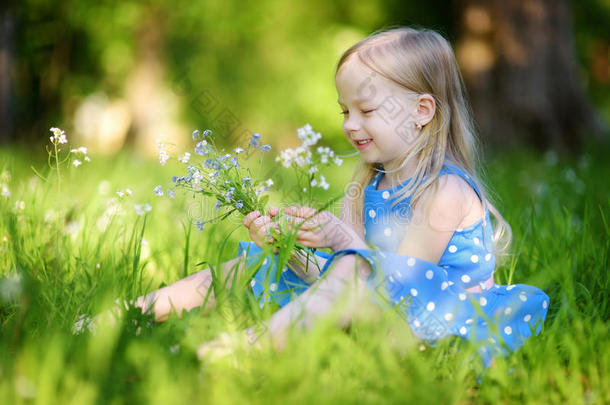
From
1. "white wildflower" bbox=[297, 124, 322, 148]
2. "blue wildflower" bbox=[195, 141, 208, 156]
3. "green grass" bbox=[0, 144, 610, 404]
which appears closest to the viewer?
"green grass" bbox=[0, 144, 610, 404]

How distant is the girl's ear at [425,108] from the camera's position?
2389 millimetres

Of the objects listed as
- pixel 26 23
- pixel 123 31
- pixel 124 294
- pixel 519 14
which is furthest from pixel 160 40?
pixel 124 294

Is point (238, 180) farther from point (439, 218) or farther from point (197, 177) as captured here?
point (439, 218)

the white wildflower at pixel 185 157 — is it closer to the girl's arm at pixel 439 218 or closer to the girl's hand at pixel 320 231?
the girl's hand at pixel 320 231

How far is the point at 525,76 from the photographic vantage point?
7629mm

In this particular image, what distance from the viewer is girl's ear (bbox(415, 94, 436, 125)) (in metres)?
2.39

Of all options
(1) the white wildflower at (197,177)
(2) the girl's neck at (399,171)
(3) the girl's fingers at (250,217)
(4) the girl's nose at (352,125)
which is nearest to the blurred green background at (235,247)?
(3) the girl's fingers at (250,217)

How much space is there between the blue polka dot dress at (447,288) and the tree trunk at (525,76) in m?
5.72

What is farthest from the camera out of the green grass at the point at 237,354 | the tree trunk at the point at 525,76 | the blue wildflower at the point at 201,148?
the tree trunk at the point at 525,76

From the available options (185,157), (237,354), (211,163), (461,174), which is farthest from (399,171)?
(237,354)

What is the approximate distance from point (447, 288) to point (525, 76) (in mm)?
6277

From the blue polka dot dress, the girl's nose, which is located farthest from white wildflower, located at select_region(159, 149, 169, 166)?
the girl's nose

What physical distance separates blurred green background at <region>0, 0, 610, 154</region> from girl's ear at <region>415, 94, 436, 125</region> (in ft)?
2.32

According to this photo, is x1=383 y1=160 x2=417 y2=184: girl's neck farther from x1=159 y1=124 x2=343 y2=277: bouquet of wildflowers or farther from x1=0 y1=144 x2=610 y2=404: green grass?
x1=0 y1=144 x2=610 y2=404: green grass
